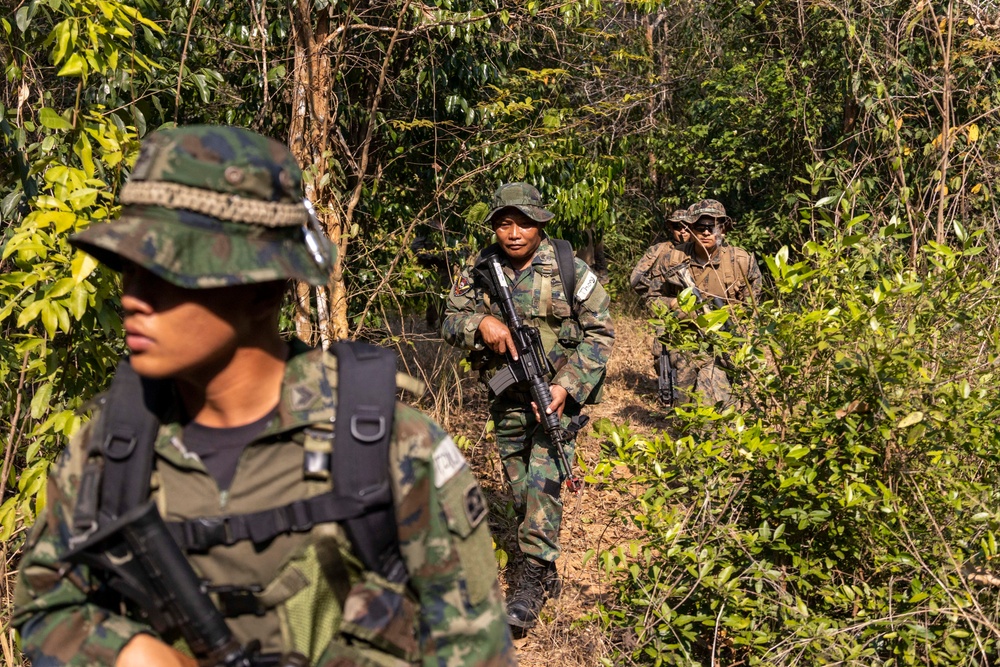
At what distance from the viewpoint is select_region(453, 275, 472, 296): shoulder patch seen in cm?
423

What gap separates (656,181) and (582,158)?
19.7 feet

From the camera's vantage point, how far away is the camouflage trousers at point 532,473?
395 centimetres

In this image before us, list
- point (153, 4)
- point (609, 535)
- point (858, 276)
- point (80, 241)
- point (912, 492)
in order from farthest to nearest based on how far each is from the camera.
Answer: point (609, 535) < point (153, 4) < point (858, 276) < point (912, 492) < point (80, 241)

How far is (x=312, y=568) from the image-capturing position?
145 cm

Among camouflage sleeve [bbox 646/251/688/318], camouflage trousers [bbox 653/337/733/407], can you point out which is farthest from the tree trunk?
camouflage sleeve [bbox 646/251/688/318]

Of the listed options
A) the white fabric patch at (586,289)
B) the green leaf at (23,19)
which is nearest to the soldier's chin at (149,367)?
the green leaf at (23,19)

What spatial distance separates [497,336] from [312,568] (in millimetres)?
2555

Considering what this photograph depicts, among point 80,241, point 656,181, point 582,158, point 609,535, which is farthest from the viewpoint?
point 656,181

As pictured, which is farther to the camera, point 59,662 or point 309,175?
point 309,175

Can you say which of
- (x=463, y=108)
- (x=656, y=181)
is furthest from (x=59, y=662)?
(x=656, y=181)

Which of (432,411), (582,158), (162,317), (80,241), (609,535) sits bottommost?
(609,535)

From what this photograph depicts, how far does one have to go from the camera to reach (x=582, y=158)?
6.40 m

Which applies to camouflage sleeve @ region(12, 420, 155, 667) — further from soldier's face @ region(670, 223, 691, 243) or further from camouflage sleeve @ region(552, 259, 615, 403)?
soldier's face @ region(670, 223, 691, 243)

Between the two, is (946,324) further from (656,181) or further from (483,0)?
(656,181)
